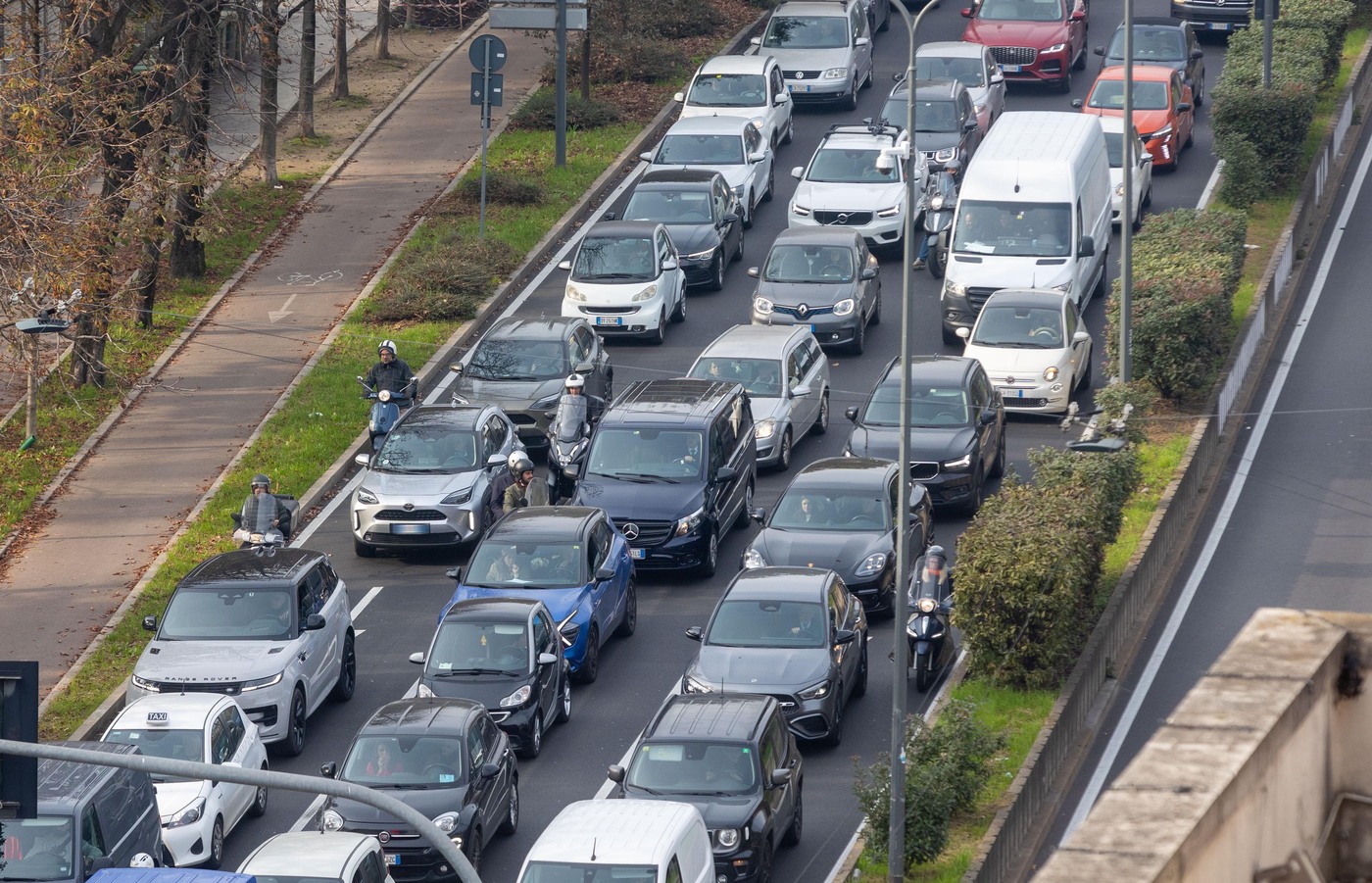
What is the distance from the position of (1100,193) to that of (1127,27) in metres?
6.61

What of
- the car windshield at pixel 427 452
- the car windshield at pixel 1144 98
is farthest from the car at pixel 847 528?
the car windshield at pixel 1144 98

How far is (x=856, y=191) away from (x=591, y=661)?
14516 millimetres

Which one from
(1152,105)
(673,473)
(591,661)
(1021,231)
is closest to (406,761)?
(591,661)

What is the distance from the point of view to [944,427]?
27.2 m

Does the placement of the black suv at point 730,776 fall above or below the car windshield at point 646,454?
below

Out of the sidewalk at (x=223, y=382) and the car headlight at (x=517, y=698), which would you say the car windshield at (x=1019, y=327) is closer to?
the sidewalk at (x=223, y=382)

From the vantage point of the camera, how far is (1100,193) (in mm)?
34406

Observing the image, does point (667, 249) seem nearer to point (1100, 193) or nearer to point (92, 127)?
point (1100, 193)

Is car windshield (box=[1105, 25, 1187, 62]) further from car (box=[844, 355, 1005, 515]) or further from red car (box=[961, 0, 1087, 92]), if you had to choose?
car (box=[844, 355, 1005, 515])

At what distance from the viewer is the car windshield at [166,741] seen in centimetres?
2008

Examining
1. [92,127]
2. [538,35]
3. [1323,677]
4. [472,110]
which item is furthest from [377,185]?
[1323,677]

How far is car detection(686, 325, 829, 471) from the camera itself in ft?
94.8

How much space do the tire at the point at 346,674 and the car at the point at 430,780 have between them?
3182mm

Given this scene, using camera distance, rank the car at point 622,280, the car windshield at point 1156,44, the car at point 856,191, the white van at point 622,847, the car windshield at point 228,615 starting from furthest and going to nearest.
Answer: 1. the car windshield at point 1156,44
2. the car at point 856,191
3. the car at point 622,280
4. the car windshield at point 228,615
5. the white van at point 622,847
